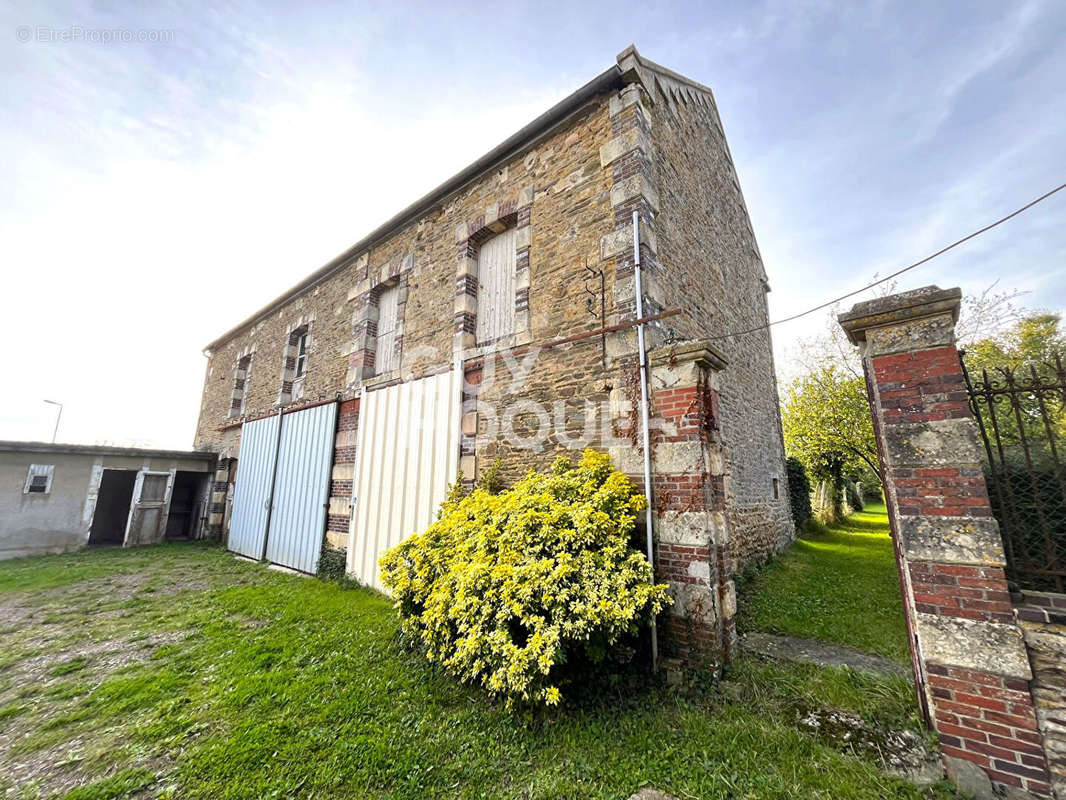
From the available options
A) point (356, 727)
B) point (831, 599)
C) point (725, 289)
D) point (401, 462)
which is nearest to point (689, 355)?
point (356, 727)

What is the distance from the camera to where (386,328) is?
A: 850cm

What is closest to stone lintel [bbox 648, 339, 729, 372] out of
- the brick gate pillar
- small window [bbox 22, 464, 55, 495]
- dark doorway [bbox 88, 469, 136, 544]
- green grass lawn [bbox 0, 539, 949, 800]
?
the brick gate pillar

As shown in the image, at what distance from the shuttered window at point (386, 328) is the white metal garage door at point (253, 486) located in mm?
3277

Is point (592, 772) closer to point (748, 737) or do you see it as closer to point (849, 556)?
point (748, 737)

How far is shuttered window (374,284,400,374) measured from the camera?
26.8 feet

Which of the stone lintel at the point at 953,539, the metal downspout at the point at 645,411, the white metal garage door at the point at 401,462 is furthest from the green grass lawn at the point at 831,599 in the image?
the white metal garage door at the point at 401,462

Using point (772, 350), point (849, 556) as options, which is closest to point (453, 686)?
point (849, 556)

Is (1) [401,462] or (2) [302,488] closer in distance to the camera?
(1) [401,462]

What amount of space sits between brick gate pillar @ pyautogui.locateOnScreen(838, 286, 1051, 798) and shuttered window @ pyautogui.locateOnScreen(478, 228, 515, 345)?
435cm

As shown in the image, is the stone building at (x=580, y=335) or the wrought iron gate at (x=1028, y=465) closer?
the wrought iron gate at (x=1028, y=465)

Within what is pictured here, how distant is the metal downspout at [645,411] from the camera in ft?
12.6

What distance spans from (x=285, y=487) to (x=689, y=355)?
8683 millimetres

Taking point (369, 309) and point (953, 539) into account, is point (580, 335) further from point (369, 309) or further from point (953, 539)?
point (369, 309)

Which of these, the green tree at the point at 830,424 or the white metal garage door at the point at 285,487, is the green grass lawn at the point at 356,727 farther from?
the green tree at the point at 830,424
